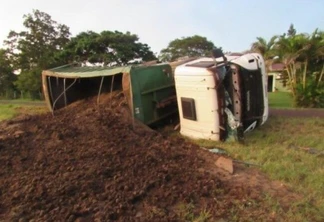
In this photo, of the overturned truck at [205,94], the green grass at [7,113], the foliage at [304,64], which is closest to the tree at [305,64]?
the foliage at [304,64]

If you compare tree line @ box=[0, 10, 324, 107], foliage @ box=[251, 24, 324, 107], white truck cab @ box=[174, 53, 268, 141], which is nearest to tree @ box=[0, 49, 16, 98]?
tree line @ box=[0, 10, 324, 107]

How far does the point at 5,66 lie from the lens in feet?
96.6

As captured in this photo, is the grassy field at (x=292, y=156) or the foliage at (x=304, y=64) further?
the foliage at (x=304, y=64)

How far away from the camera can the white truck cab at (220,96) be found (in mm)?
6691

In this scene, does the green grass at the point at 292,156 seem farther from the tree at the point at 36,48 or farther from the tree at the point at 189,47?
the tree at the point at 189,47

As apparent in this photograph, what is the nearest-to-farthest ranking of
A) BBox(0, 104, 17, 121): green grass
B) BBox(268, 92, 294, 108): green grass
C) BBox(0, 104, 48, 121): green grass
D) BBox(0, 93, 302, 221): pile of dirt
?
BBox(0, 93, 302, 221): pile of dirt, BBox(0, 104, 17, 121): green grass, BBox(0, 104, 48, 121): green grass, BBox(268, 92, 294, 108): green grass

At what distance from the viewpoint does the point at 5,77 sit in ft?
99.4

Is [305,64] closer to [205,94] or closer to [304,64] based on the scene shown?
[304,64]

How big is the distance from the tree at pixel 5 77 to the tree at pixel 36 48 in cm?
125

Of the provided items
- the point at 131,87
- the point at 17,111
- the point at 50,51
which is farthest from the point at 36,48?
the point at 131,87

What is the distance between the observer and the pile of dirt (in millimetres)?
3404

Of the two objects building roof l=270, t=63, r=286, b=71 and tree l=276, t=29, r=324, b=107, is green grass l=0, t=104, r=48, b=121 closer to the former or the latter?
tree l=276, t=29, r=324, b=107

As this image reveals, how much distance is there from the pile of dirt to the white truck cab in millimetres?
981

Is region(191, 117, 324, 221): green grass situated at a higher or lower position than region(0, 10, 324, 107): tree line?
lower
